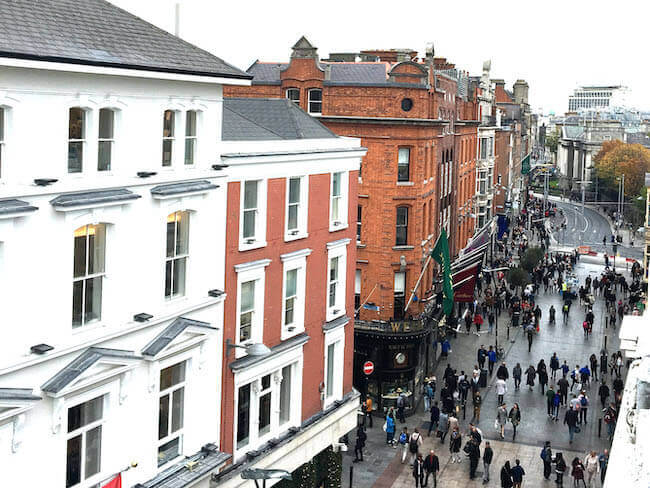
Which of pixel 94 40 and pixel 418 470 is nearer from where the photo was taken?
pixel 94 40

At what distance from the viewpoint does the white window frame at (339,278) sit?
91.5 ft

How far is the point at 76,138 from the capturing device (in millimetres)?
17562

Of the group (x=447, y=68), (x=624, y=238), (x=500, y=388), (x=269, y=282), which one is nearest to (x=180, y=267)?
(x=269, y=282)

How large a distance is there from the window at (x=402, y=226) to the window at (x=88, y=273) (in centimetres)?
2516

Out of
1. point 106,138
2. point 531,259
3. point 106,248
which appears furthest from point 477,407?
point 531,259

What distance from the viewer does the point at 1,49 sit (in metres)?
14.9

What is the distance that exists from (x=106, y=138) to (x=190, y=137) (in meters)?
2.94

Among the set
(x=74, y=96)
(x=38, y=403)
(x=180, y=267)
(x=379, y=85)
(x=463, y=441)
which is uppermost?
(x=379, y=85)

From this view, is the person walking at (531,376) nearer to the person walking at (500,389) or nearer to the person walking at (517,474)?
the person walking at (500,389)

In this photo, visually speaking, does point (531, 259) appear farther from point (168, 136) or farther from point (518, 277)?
point (168, 136)

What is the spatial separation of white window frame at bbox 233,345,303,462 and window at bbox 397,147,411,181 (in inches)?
680

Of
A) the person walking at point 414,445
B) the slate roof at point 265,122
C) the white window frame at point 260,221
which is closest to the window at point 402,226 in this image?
the person walking at point 414,445

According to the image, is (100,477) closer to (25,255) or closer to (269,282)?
(25,255)

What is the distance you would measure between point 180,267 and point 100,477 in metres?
5.02
